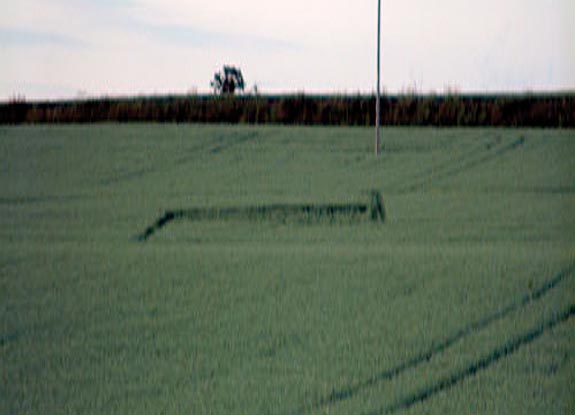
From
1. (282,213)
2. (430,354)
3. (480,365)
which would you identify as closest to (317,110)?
(282,213)

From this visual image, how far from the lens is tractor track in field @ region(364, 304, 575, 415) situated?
3.15 m

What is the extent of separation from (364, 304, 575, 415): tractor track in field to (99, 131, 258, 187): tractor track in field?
255 inches

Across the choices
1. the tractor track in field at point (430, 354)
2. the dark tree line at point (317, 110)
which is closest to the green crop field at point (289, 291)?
the tractor track in field at point (430, 354)

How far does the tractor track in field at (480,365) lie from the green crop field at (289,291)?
0.01m

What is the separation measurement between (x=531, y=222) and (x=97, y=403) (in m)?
4.86

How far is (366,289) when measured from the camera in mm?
4699

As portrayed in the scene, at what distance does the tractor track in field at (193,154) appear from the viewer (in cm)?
961

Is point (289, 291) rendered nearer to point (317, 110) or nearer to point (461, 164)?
point (461, 164)

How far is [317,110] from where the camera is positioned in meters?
13.8

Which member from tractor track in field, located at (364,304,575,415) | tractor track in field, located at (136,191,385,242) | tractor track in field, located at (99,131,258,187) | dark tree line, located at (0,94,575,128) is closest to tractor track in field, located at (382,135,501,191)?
tractor track in field, located at (136,191,385,242)

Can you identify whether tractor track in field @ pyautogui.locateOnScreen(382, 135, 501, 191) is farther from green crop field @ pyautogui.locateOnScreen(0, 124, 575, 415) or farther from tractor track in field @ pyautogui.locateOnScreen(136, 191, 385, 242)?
tractor track in field @ pyautogui.locateOnScreen(136, 191, 385, 242)

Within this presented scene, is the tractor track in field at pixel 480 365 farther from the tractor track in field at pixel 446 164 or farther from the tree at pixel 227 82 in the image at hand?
the tree at pixel 227 82

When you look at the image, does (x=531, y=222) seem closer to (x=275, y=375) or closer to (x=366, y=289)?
(x=366, y=289)

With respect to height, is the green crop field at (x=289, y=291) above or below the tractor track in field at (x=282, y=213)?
below
